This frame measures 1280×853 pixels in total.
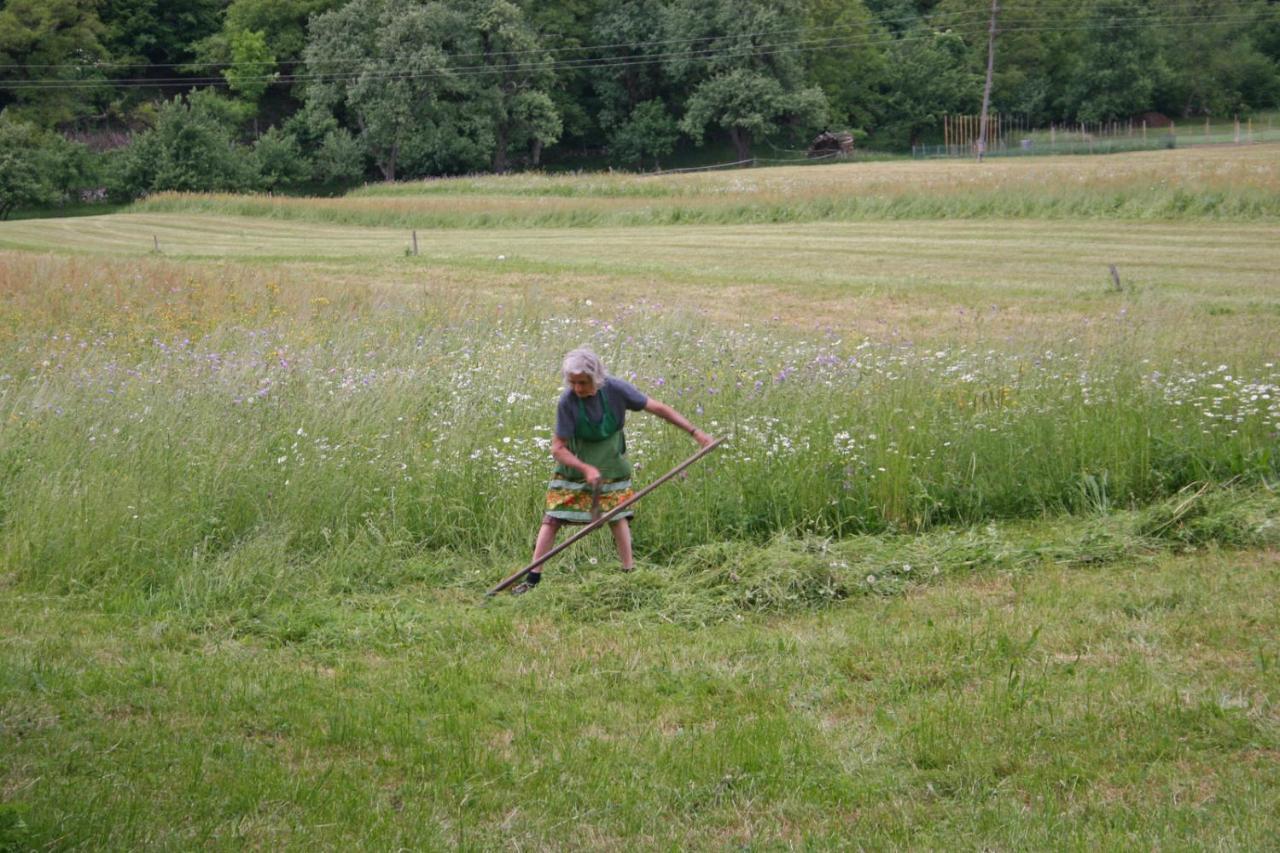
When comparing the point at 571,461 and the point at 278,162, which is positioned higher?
the point at 278,162

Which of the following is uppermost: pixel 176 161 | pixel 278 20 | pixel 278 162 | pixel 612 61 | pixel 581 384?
pixel 278 20

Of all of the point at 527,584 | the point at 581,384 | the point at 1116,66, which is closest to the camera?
the point at 581,384

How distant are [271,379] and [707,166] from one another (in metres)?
75.9

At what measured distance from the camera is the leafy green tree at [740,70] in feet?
265

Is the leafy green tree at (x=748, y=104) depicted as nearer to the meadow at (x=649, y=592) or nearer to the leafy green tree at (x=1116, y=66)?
the leafy green tree at (x=1116, y=66)

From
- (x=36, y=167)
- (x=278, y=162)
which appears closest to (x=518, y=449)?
(x=36, y=167)

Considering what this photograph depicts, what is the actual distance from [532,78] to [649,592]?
75656 millimetres

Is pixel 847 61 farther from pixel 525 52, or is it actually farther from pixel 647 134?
pixel 525 52

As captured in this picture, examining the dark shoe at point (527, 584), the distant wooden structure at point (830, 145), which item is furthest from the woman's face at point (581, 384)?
the distant wooden structure at point (830, 145)

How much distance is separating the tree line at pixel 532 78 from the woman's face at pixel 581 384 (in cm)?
6303

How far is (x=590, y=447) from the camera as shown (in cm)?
792

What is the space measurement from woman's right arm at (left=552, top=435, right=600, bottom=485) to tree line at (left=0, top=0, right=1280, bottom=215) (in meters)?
62.8

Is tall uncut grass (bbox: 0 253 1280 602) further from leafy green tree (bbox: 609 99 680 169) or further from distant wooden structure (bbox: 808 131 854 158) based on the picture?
leafy green tree (bbox: 609 99 680 169)

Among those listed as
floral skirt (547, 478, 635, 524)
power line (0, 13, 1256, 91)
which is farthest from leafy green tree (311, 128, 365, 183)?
floral skirt (547, 478, 635, 524)
